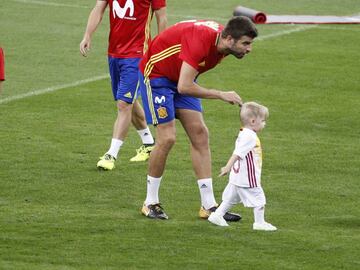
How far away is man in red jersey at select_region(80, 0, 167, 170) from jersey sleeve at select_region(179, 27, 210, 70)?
3082 mm

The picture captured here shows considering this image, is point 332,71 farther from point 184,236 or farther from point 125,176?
point 184,236

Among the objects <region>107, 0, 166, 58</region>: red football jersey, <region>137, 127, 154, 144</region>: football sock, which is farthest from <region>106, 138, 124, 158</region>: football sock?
<region>107, 0, 166, 58</region>: red football jersey

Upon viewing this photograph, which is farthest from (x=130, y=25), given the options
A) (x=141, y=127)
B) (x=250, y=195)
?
(x=250, y=195)

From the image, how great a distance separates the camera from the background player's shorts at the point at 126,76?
14.0m

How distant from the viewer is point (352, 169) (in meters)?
13.8

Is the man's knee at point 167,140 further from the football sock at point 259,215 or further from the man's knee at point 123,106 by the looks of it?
the man's knee at point 123,106

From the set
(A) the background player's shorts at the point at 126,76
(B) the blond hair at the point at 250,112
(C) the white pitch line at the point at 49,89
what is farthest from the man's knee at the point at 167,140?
(C) the white pitch line at the point at 49,89

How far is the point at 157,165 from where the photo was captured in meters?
11.6

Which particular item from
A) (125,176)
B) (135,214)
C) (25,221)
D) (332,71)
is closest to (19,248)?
(25,221)

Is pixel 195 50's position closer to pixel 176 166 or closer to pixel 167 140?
pixel 167 140

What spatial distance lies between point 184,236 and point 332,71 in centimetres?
955

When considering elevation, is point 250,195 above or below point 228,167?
below

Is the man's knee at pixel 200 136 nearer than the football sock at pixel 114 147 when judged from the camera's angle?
Yes

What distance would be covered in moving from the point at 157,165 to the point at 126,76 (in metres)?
2.64
